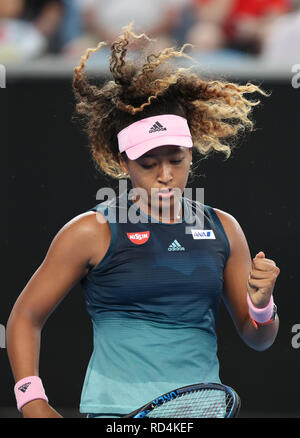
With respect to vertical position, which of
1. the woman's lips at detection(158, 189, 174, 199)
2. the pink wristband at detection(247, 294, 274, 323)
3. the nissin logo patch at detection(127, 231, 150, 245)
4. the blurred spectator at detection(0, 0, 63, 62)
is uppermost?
the blurred spectator at detection(0, 0, 63, 62)

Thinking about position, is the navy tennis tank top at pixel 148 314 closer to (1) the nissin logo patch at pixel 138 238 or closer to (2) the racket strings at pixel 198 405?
(1) the nissin logo patch at pixel 138 238

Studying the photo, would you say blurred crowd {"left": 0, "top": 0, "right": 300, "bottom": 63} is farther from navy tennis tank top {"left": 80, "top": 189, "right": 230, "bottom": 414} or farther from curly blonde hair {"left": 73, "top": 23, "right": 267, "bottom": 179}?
navy tennis tank top {"left": 80, "top": 189, "right": 230, "bottom": 414}

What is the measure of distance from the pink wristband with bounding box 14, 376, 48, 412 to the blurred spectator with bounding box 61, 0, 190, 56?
3133 mm

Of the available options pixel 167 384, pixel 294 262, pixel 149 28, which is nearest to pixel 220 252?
pixel 167 384

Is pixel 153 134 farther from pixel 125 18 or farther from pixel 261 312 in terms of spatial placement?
pixel 125 18

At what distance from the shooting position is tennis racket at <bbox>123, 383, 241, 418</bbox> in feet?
7.23

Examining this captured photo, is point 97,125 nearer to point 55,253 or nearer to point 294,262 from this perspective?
point 55,253

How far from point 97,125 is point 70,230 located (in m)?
0.49

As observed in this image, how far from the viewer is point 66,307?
3.86m

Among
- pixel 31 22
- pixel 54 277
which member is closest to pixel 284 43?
pixel 31 22

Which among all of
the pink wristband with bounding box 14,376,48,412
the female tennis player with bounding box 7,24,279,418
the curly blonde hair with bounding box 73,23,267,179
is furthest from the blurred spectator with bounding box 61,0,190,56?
the pink wristband with bounding box 14,376,48,412

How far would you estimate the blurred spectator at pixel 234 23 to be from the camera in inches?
209

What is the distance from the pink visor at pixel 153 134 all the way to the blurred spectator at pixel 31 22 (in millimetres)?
2566

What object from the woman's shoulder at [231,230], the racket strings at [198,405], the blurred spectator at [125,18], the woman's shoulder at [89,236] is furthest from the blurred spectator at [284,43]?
the racket strings at [198,405]
